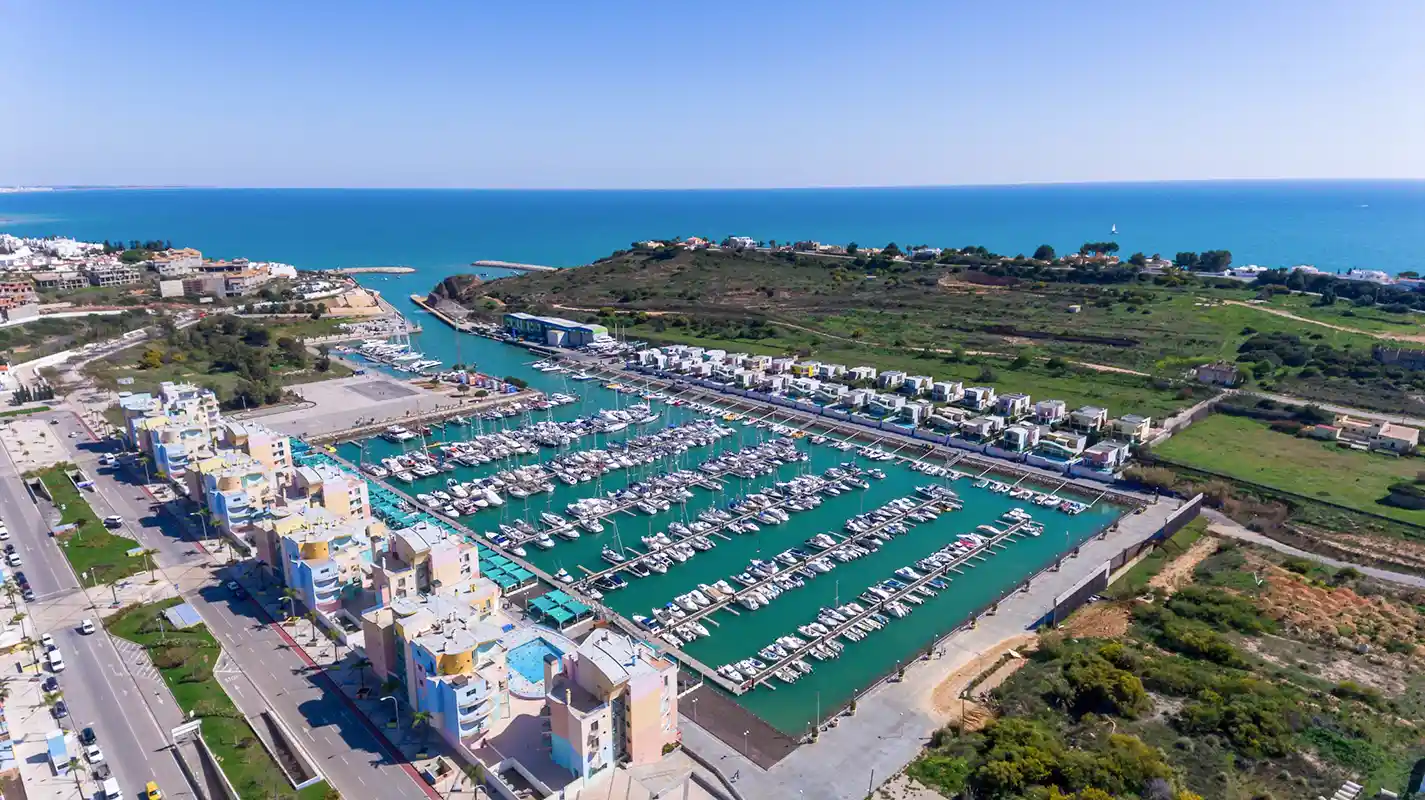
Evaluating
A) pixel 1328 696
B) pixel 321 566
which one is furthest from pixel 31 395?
pixel 1328 696

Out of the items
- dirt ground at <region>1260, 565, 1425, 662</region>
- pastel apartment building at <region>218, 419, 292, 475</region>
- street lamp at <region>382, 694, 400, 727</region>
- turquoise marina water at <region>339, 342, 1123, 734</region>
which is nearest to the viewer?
street lamp at <region>382, 694, 400, 727</region>

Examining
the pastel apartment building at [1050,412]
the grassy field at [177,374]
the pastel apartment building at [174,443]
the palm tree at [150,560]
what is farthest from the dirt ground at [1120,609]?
the grassy field at [177,374]

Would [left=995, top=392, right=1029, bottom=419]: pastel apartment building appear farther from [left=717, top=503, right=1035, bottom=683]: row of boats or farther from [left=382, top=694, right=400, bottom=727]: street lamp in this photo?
[left=382, top=694, right=400, bottom=727]: street lamp

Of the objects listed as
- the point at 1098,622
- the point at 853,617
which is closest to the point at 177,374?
the point at 853,617

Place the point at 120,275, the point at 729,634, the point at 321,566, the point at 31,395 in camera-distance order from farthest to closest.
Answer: the point at 120,275 < the point at 31,395 < the point at 729,634 < the point at 321,566

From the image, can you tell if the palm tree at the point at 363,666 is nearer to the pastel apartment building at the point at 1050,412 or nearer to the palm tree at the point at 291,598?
the palm tree at the point at 291,598

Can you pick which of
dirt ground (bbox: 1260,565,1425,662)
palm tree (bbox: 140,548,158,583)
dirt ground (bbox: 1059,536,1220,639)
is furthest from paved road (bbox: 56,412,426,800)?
dirt ground (bbox: 1260,565,1425,662)

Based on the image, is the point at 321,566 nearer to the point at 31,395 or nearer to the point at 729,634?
the point at 729,634
